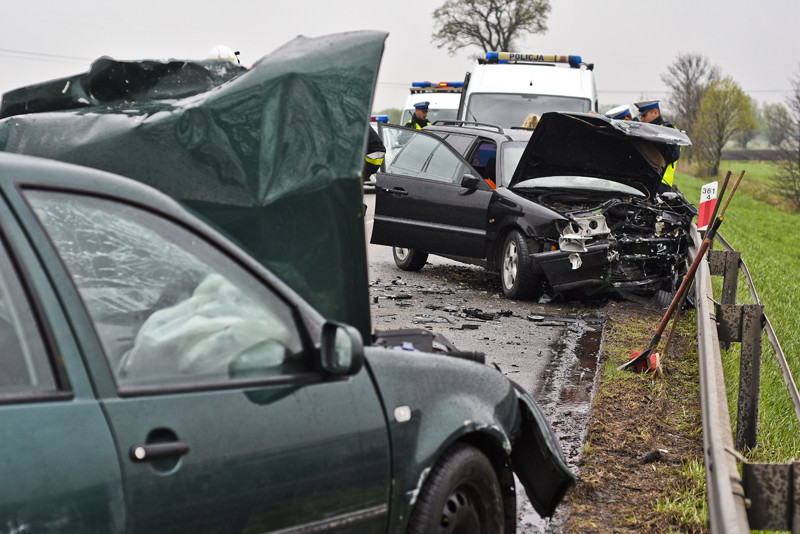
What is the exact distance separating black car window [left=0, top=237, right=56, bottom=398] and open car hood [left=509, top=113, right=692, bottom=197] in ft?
29.0

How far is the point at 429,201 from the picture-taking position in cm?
1200

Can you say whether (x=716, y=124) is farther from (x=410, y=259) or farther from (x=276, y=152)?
(x=276, y=152)

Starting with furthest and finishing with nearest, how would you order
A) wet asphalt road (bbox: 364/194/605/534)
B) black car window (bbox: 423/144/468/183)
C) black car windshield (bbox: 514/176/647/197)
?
black car window (bbox: 423/144/468/183) → black car windshield (bbox: 514/176/647/197) → wet asphalt road (bbox: 364/194/605/534)

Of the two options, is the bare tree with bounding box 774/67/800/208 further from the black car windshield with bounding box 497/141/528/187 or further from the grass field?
the black car windshield with bounding box 497/141/528/187

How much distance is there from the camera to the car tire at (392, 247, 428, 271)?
13.4 meters

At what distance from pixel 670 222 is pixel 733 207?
29411 mm

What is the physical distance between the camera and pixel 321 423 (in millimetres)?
2930

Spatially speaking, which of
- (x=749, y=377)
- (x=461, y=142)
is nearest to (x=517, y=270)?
(x=461, y=142)

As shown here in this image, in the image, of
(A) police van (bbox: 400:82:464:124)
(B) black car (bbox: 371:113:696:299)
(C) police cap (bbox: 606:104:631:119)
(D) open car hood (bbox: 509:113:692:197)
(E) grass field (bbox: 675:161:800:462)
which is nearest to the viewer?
(E) grass field (bbox: 675:161:800:462)

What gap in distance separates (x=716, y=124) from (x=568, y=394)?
62414mm

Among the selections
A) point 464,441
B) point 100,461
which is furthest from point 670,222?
point 100,461

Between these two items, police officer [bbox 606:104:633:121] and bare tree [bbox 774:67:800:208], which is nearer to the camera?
police officer [bbox 606:104:633:121]

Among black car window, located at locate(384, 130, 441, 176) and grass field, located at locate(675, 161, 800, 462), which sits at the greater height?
black car window, located at locate(384, 130, 441, 176)

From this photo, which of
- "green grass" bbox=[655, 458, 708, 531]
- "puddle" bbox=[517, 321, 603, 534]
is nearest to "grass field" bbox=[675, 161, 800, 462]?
"green grass" bbox=[655, 458, 708, 531]
